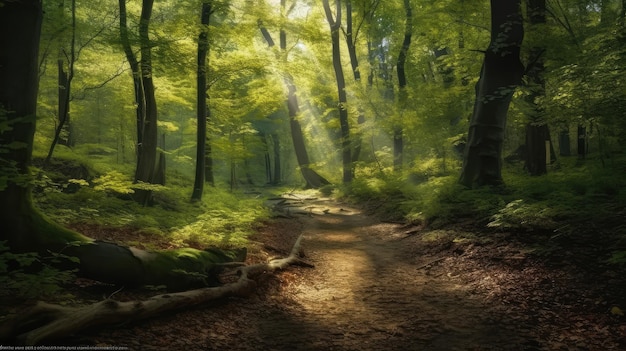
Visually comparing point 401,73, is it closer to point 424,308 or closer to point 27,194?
point 424,308

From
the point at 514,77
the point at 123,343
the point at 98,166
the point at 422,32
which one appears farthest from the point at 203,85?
the point at 422,32

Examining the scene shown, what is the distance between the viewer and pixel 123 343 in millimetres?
3283

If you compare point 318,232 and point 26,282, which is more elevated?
point 26,282

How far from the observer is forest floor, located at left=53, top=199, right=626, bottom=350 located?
12.6 ft

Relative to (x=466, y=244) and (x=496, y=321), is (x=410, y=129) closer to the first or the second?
(x=466, y=244)

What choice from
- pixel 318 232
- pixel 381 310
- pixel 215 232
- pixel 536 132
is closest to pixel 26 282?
pixel 381 310

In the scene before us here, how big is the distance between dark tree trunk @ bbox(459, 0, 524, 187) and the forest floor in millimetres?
2929

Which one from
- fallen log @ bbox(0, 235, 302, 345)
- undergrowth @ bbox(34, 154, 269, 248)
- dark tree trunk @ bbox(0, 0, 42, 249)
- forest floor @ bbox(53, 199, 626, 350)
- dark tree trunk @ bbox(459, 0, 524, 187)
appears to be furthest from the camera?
dark tree trunk @ bbox(459, 0, 524, 187)

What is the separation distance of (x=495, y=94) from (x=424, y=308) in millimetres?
7059

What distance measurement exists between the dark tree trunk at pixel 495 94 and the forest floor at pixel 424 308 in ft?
9.61

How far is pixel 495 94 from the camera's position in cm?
980

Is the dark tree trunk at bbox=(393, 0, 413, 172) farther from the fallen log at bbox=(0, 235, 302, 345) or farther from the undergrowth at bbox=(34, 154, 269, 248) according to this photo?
the fallen log at bbox=(0, 235, 302, 345)

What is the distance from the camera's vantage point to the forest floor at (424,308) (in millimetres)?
3840

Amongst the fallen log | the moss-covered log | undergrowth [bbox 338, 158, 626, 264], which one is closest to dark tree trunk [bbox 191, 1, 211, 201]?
undergrowth [bbox 338, 158, 626, 264]
